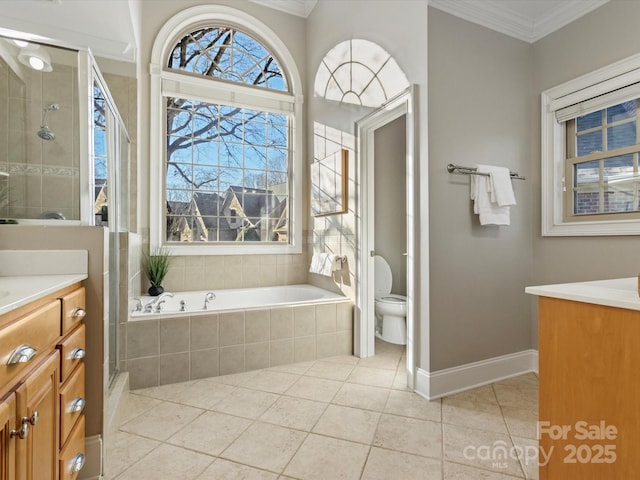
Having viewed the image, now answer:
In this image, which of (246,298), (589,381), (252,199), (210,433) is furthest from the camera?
(252,199)

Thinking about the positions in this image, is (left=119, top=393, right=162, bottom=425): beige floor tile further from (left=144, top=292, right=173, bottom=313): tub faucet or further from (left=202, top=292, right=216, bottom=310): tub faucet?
(left=202, top=292, right=216, bottom=310): tub faucet

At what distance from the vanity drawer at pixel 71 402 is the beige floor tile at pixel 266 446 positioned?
647 mm

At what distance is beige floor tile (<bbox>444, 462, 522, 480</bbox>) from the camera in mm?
1351

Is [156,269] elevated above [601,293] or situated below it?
below

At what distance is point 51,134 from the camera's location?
1562mm

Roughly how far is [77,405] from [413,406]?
5.45 ft

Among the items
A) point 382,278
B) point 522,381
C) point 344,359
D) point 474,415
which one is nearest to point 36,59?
point 344,359

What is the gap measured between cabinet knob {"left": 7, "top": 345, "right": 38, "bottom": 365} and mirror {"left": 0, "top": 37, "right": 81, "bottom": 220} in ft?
2.44

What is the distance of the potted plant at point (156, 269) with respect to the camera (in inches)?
116

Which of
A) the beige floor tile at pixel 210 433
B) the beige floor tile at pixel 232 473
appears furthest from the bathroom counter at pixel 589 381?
the beige floor tile at pixel 210 433

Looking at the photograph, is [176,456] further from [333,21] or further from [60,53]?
[333,21]

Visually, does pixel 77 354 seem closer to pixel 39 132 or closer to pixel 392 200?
pixel 39 132

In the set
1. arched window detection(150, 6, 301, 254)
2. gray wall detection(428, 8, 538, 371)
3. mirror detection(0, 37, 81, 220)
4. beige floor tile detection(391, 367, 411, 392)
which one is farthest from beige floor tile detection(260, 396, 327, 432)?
arched window detection(150, 6, 301, 254)

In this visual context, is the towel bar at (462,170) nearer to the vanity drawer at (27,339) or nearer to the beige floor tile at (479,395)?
the beige floor tile at (479,395)
